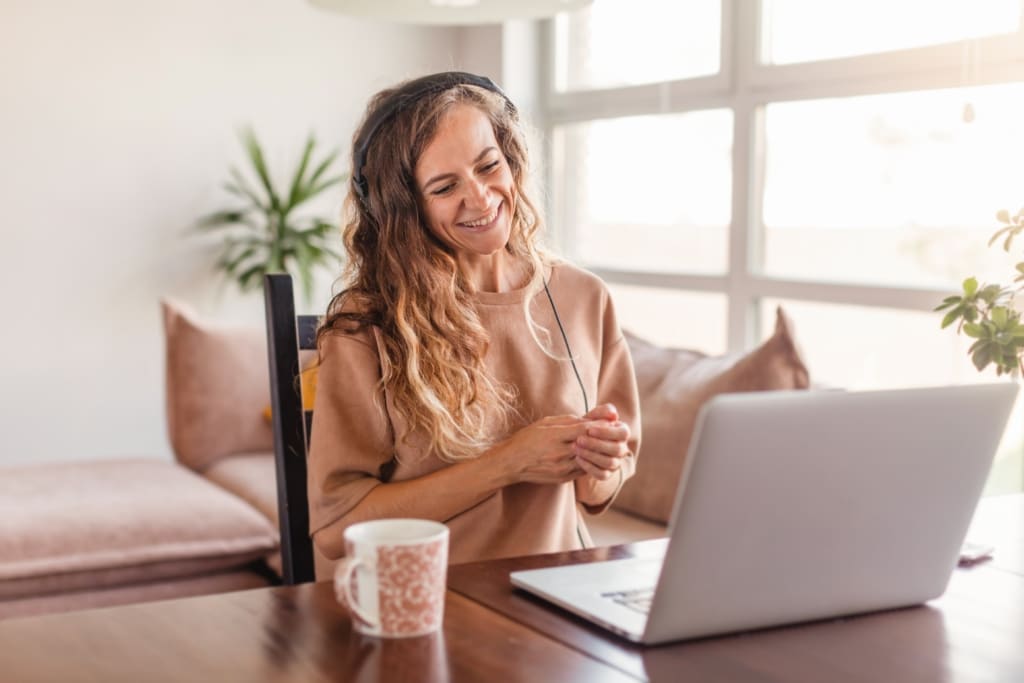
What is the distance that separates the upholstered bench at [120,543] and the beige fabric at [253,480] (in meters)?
0.04

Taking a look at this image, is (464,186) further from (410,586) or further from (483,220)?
(410,586)

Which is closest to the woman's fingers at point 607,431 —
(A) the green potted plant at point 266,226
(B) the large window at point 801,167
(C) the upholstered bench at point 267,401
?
(C) the upholstered bench at point 267,401

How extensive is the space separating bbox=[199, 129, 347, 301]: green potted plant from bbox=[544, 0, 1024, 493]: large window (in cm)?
83

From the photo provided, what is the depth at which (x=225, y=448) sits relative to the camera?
3625 mm

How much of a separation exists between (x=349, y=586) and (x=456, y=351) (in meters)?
0.62

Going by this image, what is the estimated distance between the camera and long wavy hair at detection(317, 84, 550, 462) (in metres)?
1.57

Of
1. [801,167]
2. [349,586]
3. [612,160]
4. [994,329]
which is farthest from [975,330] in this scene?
[612,160]

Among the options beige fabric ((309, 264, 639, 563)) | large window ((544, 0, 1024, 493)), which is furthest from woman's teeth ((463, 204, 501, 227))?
large window ((544, 0, 1024, 493))

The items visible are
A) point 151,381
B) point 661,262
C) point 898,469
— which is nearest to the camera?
point 898,469

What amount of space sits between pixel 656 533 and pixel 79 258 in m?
2.24

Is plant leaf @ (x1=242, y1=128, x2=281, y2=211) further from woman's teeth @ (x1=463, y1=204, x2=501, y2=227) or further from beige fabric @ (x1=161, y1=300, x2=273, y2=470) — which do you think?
woman's teeth @ (x1=463, y1=204, x2=501, y2=227)

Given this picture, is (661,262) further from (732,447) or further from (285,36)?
(732,447)

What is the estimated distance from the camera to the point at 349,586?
3.42ft

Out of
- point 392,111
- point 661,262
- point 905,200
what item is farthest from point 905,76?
point 392,111
